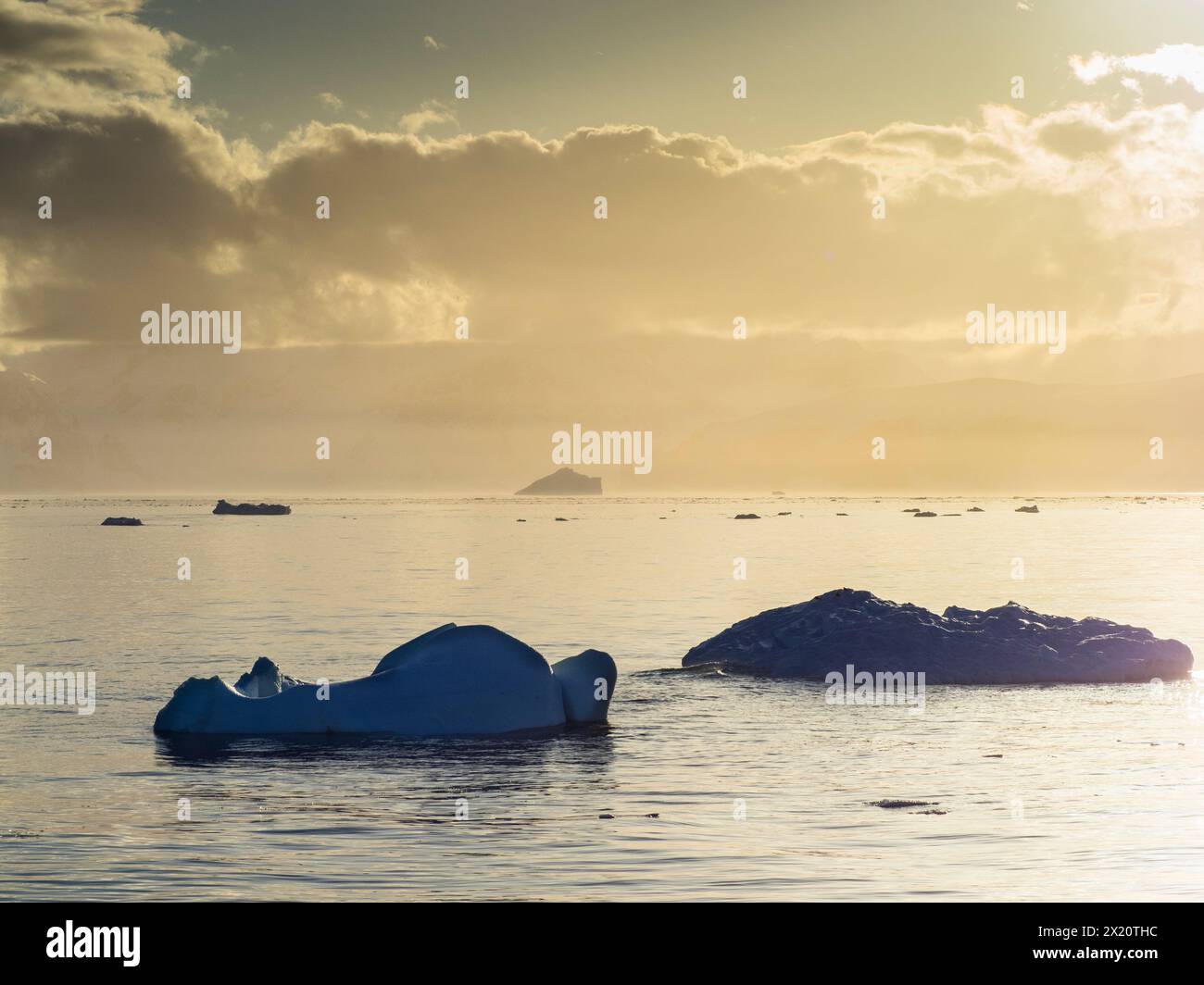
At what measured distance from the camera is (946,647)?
34.9 metres

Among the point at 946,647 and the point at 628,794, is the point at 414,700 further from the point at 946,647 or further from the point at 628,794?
the point at 946,647

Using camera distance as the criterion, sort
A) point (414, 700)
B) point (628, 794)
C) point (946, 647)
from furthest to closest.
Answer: point (946, 647)
point (414, 700)
point (628, 794)

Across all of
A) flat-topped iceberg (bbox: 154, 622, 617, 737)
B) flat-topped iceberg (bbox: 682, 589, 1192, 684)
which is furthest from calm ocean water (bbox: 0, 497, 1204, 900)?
flat-topped iceberg (bbox: 682, 589, 1192, 684)

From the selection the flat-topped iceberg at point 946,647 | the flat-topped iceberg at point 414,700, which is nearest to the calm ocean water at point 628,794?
the flat-topped iceberg at point 414,700

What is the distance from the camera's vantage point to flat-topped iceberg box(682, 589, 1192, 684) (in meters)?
34.5

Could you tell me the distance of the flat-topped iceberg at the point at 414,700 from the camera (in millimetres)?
26203

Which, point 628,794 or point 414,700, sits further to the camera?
point 414,700

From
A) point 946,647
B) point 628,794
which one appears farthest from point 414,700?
point 946,647

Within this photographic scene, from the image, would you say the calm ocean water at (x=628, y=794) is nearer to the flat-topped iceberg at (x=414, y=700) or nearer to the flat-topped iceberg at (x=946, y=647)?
the flat-topped iceberg at (x=414, y=700)

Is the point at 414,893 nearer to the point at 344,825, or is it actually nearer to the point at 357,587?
the point at 344,825

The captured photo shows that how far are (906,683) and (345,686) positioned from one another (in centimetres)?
1486

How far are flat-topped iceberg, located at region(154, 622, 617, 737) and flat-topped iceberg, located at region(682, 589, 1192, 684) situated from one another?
10.9 metres

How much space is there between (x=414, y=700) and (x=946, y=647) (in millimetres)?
15422

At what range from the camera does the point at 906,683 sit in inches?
1334
